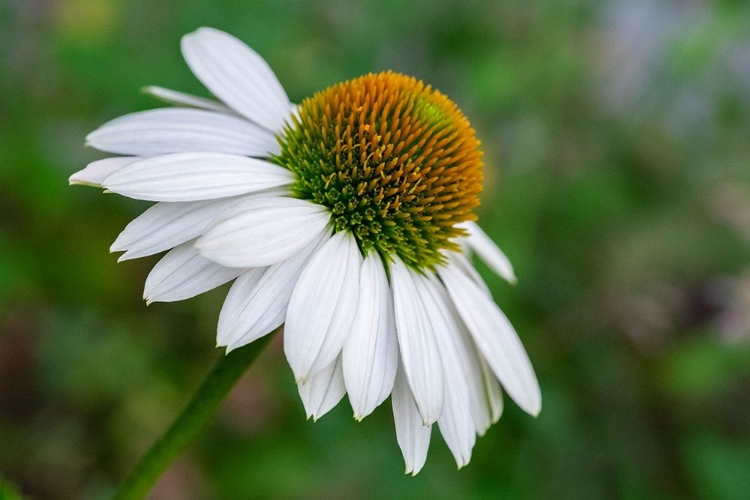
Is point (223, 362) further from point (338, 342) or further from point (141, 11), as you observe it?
point (141, 11)

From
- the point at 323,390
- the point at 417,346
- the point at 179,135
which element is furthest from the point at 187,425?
the point at 179,135

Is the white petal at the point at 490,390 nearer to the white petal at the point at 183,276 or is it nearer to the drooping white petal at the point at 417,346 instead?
the drooping white petal at the point at 417,346

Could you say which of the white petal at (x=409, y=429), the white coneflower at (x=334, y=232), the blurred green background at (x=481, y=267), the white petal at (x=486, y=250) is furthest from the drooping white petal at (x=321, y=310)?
the blurred green background at (x=481, y=267)

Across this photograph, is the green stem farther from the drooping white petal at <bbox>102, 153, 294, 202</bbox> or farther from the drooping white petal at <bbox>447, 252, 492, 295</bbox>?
the drooping white petal at <bbox>447, 252, 492, 295</bbox>

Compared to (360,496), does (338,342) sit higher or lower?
higher

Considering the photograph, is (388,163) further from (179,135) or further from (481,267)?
(481,267)

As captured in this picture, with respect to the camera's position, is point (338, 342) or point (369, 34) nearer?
point (338, 342)

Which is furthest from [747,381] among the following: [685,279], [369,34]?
[369,34]
